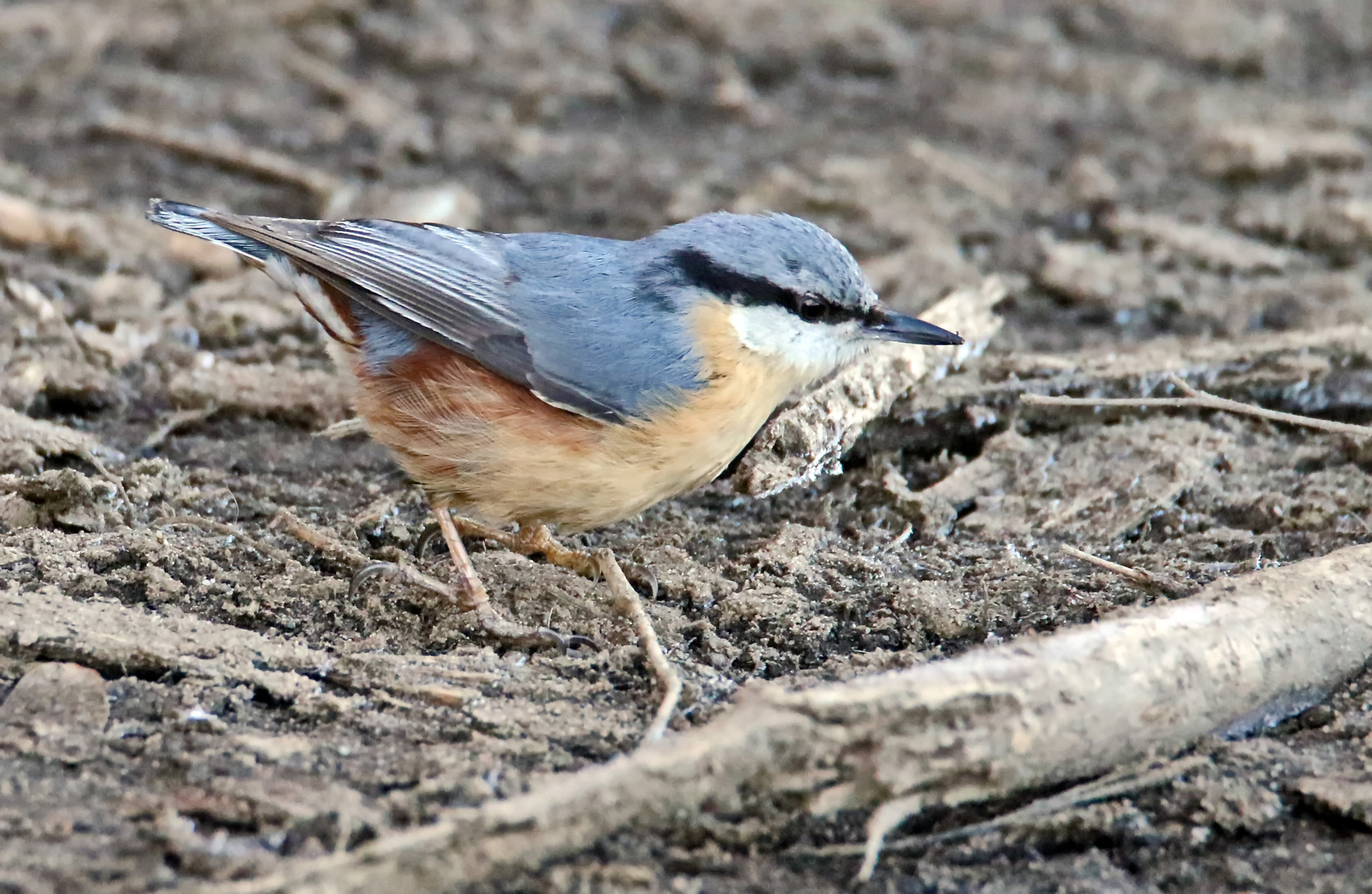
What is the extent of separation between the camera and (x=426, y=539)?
11.6 ft

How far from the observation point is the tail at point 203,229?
3.74 m

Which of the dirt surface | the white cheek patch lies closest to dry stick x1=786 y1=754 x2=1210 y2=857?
the dirt surface

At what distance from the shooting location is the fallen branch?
11.7 ft

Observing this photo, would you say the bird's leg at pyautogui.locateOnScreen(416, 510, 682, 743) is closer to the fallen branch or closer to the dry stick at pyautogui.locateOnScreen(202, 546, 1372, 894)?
the dry stick at pyautogui.locateOnScreen(202, 546, 1372, 894)

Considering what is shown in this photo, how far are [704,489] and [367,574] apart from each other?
44.4 inches

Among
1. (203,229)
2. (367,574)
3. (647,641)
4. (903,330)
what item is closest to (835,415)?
(903,330)

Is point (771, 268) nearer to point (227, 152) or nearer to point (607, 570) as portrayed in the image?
→ point (607, 570)

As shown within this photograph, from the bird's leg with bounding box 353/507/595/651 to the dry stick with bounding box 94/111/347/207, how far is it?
2.57 meters

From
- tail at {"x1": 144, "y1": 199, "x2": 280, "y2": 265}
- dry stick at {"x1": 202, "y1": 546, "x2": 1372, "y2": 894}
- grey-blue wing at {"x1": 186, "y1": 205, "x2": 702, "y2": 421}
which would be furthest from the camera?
tail at {"x1": 144, "y1": 199, "x2": 280, "y2": 265}

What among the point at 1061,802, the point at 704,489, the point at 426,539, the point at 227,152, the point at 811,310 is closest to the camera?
the point at 1061,802

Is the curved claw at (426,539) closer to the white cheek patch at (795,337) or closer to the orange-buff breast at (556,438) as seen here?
the orange-buff breast at (556,438)

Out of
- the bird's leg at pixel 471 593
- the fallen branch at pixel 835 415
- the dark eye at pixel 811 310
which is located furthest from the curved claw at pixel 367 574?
the dark eye at pixel 811 310

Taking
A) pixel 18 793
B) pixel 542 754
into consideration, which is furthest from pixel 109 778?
pixel 542 754

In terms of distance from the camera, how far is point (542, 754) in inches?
96.5
